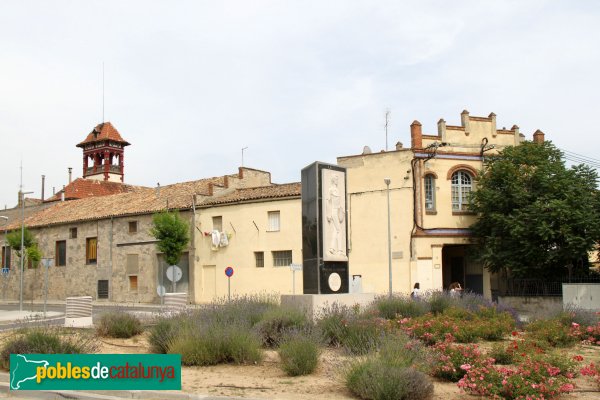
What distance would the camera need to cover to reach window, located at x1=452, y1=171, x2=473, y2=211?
3338 cm

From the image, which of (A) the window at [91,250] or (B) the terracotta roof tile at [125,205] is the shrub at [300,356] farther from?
(A) the window at [91,250]

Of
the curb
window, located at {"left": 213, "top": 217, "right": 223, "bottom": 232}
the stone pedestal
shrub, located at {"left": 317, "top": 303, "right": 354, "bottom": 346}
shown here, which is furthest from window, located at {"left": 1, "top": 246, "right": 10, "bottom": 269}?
the curb

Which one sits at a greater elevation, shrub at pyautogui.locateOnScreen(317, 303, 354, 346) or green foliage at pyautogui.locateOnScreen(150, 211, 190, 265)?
green foliage at pyautogui.locateOnScreen(150, 211, 190, 265)

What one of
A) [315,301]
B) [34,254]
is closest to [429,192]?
[315,301]

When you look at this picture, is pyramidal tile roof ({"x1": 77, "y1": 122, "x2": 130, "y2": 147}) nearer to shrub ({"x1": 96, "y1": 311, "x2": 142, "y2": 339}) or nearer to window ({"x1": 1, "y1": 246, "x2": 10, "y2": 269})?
window ({"x1": 1, "y1": 246, "x2": 10, "y2": 269})

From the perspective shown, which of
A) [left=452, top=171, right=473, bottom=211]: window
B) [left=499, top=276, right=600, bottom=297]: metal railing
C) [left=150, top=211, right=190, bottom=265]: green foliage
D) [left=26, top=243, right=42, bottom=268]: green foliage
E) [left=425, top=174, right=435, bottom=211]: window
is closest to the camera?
[left=499, top=276, right=600, bottom=297]: metal railing

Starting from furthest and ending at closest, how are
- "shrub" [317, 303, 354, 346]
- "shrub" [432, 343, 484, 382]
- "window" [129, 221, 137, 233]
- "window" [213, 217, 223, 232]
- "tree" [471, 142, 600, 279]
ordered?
"window" [129, 221, 137, 233]
"window" [213, 217, 223, 232]
"tree" [471, 142, 600, 279]
"shrub" [317, 303, 354, 346]
"shrub" [432, 343, 484, 382]

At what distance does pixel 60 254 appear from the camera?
47.2 metres

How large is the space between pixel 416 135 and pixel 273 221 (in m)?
9.27

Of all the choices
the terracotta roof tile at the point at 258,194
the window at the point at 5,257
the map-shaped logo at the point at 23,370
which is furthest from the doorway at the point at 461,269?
the window at the point at 5,257

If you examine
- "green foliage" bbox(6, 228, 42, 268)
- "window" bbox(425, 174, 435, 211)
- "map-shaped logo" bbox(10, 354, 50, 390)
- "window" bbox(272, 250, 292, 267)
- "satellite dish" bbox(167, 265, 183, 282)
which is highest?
"window" bbox(425, 174, 435, 211)

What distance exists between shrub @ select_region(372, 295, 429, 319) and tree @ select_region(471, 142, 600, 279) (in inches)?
480

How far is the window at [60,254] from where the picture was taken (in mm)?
46812

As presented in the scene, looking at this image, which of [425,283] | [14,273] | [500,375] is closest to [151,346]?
[500,375]
